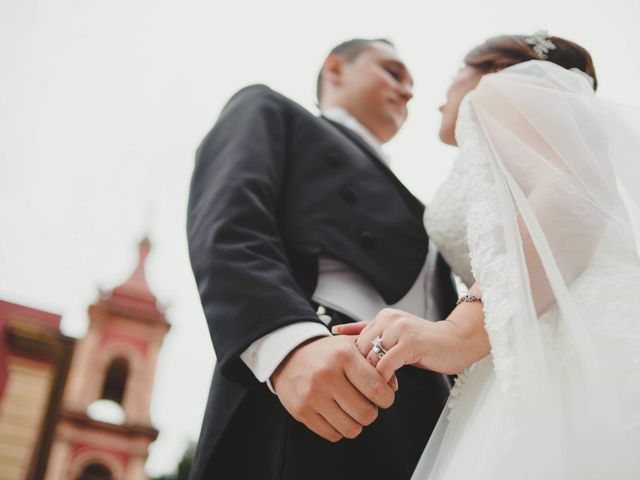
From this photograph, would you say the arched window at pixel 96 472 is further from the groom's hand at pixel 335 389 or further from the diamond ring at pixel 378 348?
the diamond ring at pixel 378 348

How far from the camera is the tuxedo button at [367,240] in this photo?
1.97m

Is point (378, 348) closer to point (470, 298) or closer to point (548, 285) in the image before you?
point (470, 298)

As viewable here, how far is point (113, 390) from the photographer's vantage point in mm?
20562

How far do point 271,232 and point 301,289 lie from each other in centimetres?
19

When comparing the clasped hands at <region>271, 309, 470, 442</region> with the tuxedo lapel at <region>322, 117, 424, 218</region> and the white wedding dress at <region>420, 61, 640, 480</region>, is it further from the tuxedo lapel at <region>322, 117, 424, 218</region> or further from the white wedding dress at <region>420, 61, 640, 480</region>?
the tuxedo lapel at <region>322, 117, 424, 218</region>

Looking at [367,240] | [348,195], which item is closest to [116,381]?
[348,195]

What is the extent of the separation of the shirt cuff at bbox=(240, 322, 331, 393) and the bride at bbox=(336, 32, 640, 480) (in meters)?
0.07

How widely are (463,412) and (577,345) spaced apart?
1.00 ft

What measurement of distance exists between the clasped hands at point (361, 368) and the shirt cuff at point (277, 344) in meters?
0.05

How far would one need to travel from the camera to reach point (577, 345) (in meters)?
1.25

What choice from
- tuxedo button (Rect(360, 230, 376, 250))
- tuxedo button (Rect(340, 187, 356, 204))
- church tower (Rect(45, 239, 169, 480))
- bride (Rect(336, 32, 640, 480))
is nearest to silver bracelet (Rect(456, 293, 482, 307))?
bride (Rect(336, 32, 640, 480))

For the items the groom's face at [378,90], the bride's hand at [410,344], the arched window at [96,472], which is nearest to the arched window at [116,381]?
the arched window at [96,472]

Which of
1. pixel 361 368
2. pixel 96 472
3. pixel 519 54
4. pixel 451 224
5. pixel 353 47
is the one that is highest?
pixel 353 47

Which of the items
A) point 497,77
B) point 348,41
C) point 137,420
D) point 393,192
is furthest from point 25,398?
point 137,420
